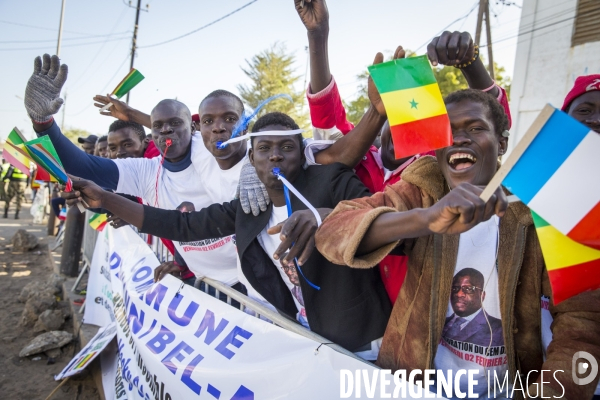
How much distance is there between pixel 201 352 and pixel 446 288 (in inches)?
52.2

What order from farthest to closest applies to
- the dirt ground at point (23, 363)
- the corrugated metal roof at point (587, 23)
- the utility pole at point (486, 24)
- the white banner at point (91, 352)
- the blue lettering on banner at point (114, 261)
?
1. the utility pole at point (486, 24)
2. the corrugated metal roof at point (587, 23)
3. the blue lettering on banner at point (114, 261)
4. the dirt ground at point (23, 363)
5. the white banner at point (91, 352)

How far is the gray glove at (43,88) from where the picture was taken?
2477 mm

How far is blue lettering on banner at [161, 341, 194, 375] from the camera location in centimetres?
224

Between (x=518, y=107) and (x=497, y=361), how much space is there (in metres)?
10.2

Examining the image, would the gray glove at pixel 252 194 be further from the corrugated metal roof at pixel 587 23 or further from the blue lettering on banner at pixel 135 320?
the corrugated metal roof at pixel 587 23

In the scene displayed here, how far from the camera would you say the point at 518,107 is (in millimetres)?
10141

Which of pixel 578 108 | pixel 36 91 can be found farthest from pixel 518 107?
pixel 36 91

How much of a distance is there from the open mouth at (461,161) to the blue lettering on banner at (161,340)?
1865 millimetres

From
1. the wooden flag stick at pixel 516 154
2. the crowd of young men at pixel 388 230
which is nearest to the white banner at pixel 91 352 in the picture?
the crowd of young men at pixel 388 230

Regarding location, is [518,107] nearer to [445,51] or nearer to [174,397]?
[445,51]

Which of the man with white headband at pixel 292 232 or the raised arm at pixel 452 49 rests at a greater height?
the raised arm at pixel 452 49

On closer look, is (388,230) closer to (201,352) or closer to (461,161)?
(461,161)

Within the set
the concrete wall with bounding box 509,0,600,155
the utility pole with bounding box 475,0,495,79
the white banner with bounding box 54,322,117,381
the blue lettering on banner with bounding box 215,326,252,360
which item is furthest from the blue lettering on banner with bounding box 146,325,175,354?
the utility pole with bounding box 475,0,495,79

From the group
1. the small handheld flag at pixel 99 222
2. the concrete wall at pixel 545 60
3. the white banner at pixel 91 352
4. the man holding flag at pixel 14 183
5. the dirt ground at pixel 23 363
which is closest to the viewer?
the white banner at pixel 91 352
